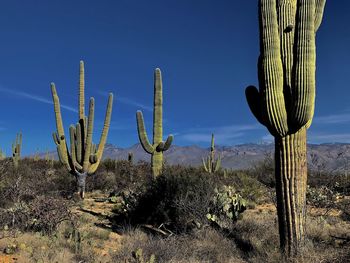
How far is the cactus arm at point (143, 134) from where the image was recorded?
39.7 ft

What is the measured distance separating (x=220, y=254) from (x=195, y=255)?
41cm

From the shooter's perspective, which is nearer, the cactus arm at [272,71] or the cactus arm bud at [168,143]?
the cactus arm at [272,71]

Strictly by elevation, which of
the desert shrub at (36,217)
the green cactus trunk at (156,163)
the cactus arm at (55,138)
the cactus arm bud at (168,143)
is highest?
the cactus arm at (55,138)

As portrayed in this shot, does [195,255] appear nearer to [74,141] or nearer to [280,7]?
[280,7]

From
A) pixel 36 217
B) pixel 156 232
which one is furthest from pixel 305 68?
pixel 36 217

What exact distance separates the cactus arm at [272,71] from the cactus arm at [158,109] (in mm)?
6013

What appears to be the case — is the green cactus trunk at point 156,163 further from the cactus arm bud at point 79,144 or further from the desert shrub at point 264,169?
the desert shrub at point 264,169

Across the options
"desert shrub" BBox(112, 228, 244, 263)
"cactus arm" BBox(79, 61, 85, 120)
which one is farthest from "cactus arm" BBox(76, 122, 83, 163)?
"desert shrub" BBox(112, 228, 244, 263)

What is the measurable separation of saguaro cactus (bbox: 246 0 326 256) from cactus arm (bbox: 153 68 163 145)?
19.6ft

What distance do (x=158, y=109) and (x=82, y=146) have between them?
13.2 feet

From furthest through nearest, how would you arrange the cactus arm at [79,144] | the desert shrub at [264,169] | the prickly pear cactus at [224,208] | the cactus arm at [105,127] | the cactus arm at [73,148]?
the desert shrub at [264,169]
the cactus arm at [105,127]
the cactus arm at [73,148]
the cactus arm at [79,144]
the prickly pear cactus at [224,208]

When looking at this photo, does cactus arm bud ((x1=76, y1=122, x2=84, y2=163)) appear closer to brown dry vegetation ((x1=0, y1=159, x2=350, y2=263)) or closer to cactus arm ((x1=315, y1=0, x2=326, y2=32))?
brown dry vegetation ((x1=0, y1=159, x2=350, y2=263))

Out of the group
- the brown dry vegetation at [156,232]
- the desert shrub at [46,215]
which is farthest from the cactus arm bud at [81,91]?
the desert shrub at [46,215]

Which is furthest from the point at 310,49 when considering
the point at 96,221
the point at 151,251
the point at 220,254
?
the point at 96,221
